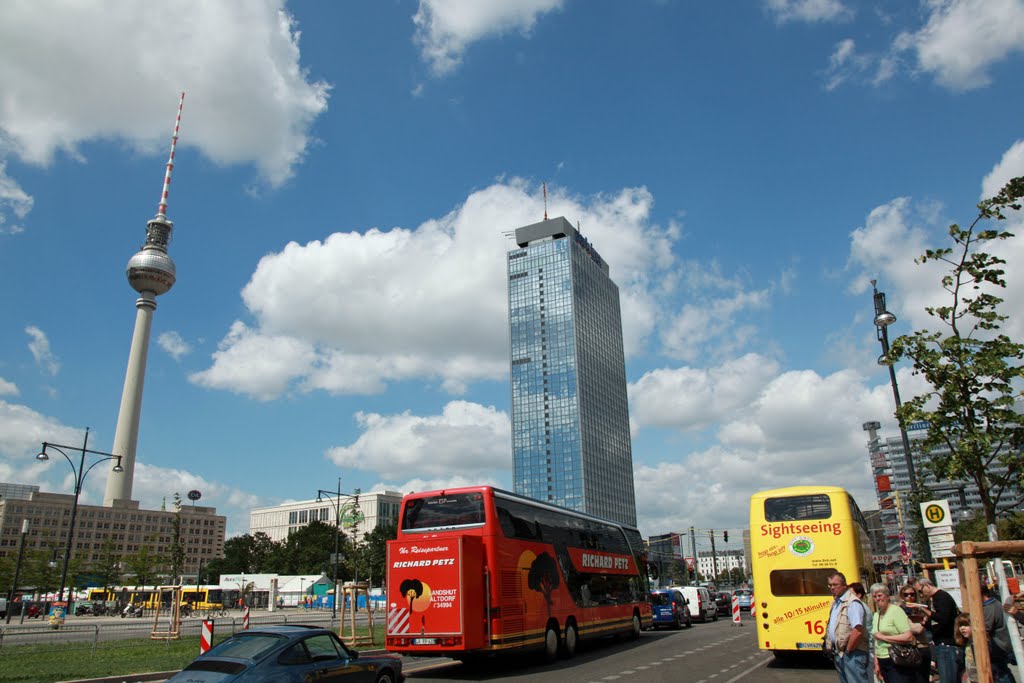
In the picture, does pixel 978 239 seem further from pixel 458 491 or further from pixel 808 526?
pixel 458 491

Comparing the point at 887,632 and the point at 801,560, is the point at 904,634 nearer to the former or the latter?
the point at 887,632

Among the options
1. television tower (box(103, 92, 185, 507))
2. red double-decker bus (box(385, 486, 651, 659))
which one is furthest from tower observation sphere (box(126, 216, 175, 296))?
red double-decker bus (box(385, 486, 651, 659))

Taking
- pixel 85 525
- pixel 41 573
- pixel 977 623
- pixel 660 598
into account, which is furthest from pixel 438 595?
pixel 85 525

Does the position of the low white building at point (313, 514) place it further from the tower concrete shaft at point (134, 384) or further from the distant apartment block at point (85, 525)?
the tower concrete shaft at point (134, 384)

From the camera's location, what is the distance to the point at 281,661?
30.4ft

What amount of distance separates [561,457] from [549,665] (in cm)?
14422

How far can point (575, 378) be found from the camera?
6353 inches

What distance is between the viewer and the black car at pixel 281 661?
8.78 meters

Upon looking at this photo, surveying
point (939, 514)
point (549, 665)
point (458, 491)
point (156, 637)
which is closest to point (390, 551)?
point (458, 491)

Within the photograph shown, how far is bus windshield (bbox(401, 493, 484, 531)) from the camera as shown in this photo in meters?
16.6

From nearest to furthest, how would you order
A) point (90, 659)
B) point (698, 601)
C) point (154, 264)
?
point (90, 659), point (698, 601), point (154, 264)

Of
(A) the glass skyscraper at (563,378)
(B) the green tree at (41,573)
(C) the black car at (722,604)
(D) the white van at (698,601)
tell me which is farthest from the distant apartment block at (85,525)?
(D) the white van at (698,601)

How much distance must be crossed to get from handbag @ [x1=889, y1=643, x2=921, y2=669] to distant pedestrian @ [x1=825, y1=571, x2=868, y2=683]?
1.25 feet

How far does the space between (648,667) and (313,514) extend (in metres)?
168
